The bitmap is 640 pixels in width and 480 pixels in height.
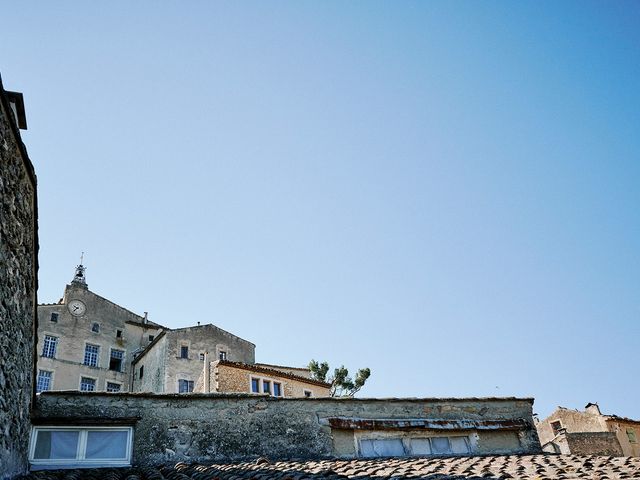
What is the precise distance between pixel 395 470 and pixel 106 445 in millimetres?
6321

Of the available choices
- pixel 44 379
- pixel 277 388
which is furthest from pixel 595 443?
pixel 44 379

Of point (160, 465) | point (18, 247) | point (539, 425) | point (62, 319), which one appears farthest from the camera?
point (62, 319)

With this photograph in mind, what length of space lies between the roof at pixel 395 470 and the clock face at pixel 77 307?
34415 mm

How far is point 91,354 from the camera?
41.1 meters

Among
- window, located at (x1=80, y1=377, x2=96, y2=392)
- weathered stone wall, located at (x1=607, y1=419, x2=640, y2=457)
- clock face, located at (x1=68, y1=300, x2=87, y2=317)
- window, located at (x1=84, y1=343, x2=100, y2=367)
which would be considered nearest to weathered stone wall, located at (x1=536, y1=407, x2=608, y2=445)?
weathered stone wall, located at (x1=607, y1=419, x2=640, y2=457)

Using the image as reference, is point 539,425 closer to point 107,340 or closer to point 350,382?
point 350,382

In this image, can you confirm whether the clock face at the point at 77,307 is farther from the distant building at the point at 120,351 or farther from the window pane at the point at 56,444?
the window pane at the point at 56,444

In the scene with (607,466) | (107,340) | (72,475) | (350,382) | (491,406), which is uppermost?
(107,340)

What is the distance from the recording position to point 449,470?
33.7 ft

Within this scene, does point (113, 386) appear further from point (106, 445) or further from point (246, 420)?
point (106, 445)

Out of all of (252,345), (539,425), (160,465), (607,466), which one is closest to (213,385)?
(252,345)

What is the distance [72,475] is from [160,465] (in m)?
2.35

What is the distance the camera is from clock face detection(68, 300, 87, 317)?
1629 inches

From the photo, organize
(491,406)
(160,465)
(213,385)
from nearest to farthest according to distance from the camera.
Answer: (160,465)
(491,406)
(213,385)
